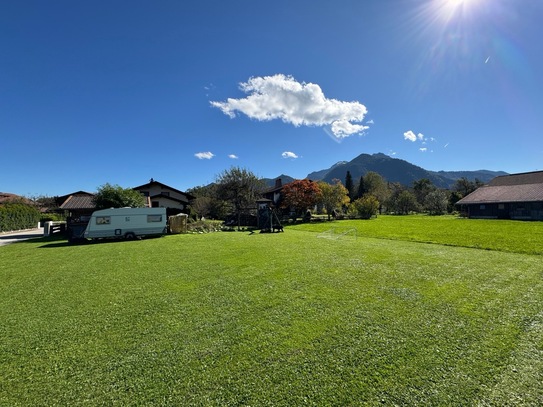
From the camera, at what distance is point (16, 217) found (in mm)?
28297

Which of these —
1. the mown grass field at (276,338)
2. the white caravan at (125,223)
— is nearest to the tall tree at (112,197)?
the white caravan at (125,223)

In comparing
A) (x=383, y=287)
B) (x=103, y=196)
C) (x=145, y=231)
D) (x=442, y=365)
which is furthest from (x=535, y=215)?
(x=103, y=196)

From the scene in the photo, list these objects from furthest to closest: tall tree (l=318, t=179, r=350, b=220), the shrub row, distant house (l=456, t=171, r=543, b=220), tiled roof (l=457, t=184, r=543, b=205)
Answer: tall tree (l=318, t=179, r=350, b=220) < tiled roof (l=457, t=184, r=543, b=205) < distant house (l=456, t=171, r=543, b=220) < the shrub row

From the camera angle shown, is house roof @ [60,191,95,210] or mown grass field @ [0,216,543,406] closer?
mown grass field @ [0,216,543,406]

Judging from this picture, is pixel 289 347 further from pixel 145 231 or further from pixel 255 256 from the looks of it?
pixel 145 231

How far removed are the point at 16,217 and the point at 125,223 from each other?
2221 centimetres

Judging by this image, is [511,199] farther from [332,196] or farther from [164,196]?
[164,196]

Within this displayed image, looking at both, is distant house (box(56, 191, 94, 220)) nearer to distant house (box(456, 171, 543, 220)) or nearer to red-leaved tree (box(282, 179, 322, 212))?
red-leaved tree (box(282, 179, 322, 212))

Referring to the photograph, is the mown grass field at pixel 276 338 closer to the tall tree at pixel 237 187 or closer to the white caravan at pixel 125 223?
the white caravan at pixel 125 223

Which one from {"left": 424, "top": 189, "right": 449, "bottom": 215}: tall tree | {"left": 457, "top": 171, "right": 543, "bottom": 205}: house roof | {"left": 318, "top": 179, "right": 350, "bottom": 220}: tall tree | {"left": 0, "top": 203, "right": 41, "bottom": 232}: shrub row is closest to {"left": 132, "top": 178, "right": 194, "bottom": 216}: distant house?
{"left": 0, "top": 203, "right": 41, "bottom": 232}: shrub row

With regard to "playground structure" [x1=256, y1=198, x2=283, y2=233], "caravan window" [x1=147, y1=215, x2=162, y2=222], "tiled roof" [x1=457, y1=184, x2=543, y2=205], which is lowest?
"playground structure" [x1=256, y1=198, x2=283, y2=233]

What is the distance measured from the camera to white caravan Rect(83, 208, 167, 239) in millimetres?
16688

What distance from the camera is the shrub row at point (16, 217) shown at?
26.1 meters

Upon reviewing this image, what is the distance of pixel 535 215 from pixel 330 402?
136ft
